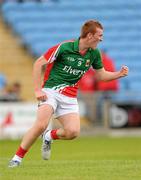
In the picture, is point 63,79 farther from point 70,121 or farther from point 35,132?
point 35,132

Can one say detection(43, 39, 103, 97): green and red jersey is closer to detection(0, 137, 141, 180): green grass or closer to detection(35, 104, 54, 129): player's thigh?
detection(35, 104, 54, 129): player's thigh

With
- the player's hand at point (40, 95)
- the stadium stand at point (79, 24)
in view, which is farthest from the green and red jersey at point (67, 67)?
the stadium stand at point (79, 24)

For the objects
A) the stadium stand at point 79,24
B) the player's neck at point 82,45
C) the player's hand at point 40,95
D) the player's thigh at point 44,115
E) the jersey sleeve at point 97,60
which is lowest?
the player's thigh at point 44,115

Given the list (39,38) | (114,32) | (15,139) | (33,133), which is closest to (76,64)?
(33,133)

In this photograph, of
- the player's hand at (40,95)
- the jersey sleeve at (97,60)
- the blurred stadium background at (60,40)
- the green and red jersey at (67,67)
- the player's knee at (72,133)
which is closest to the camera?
the player's hand at (40,95)

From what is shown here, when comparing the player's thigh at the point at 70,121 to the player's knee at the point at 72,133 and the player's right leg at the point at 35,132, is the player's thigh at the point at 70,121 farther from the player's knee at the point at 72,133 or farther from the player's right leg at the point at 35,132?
the player's right leg at the point at 35,132

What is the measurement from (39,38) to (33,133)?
1563 cm

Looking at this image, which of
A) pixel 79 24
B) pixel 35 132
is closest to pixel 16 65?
pixel 79 24

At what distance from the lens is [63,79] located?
10.6 metres

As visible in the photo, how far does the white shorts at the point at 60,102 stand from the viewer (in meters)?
10.6

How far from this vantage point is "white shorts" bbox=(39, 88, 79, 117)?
34.7 feet

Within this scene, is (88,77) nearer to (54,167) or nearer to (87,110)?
(87,110)

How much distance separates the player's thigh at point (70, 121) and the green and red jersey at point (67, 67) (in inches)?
12.2

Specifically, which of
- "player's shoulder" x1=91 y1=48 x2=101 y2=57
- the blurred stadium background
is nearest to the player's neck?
"player's shoulder" x1=91 y1=48 x2=101 y2=57
